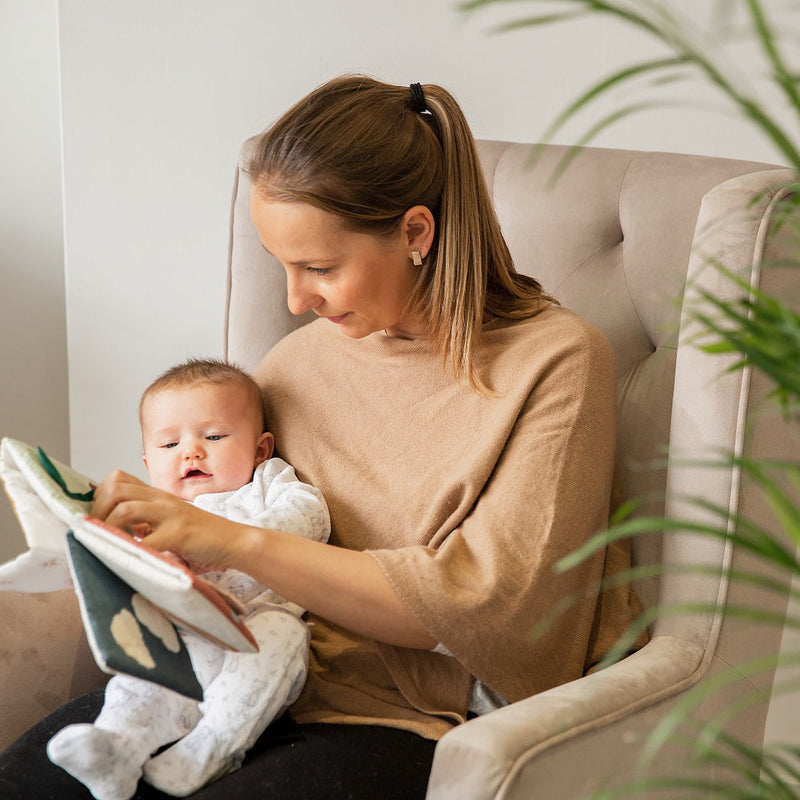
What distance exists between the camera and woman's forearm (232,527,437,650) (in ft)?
3.77

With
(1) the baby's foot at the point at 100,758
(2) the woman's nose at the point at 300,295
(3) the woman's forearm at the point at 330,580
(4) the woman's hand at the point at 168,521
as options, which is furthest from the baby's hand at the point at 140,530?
(2) the woman's nose at the point at 300,295

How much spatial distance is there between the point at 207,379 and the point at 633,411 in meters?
0.57

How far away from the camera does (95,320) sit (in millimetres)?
2393

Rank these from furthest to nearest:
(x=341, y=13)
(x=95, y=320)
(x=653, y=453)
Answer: (x=95, y=320)
(x=341, y=13)
(x=653, y=453)

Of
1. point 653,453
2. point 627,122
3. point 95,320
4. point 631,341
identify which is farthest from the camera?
point 95,320

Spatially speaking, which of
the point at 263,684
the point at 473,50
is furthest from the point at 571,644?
the point at 473,50

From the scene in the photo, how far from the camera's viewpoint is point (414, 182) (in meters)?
1.32

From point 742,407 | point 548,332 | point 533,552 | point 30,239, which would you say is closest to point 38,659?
point 533,552

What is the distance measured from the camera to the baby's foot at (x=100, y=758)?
1.03 meters

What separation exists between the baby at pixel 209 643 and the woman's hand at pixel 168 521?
122 mm

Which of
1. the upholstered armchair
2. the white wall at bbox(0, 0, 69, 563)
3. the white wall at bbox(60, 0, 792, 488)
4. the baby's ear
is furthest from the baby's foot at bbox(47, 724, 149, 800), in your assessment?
the white wall at bbox(0, 0, 69, 563)

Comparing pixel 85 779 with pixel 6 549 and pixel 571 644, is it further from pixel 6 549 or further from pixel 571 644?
pixel 6 549

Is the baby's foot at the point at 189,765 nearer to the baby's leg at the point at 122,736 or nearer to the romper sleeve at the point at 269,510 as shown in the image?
the baby's leg at the point at 122,736

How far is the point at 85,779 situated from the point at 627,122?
1.45 meters
